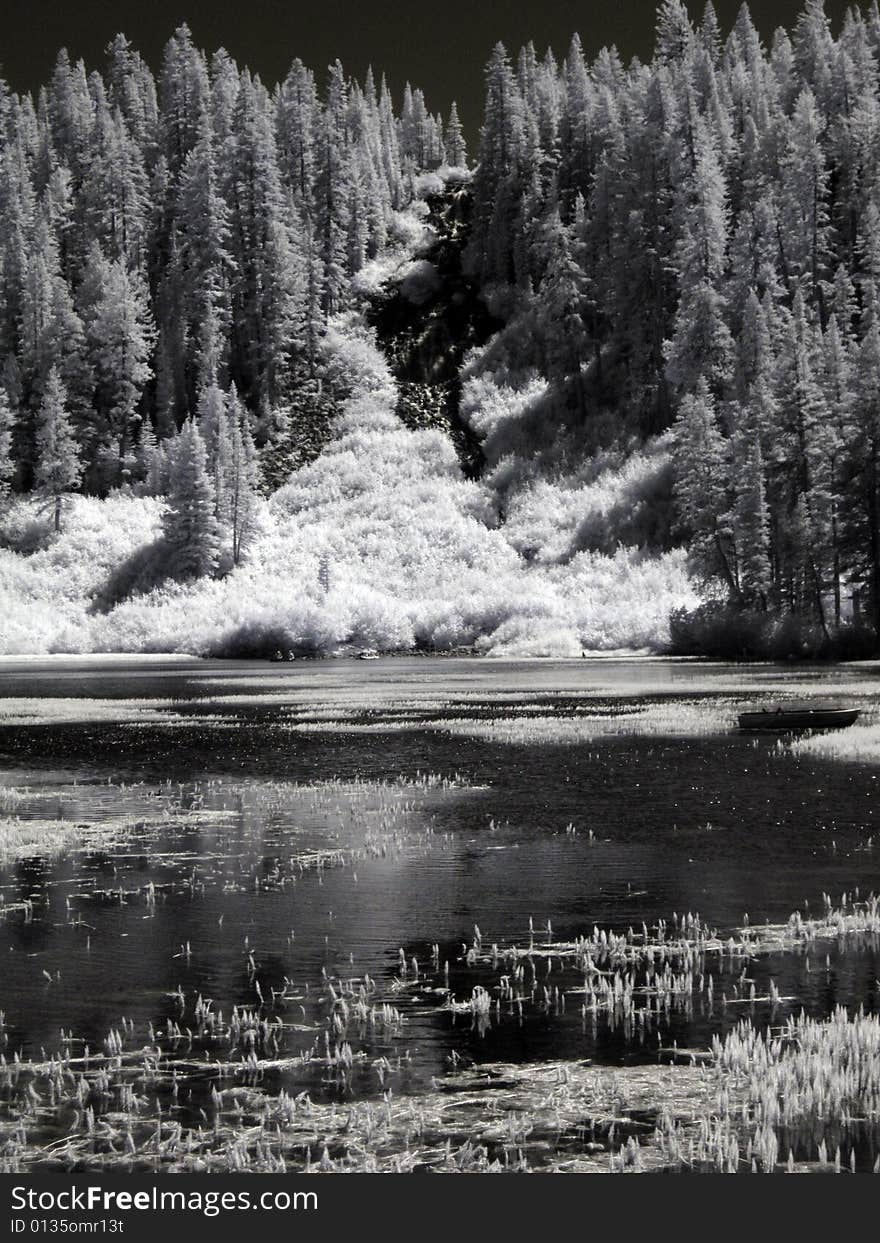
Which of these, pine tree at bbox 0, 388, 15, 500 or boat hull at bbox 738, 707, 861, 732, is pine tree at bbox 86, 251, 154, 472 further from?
boat hull at bbox 738, 707, 861, 732

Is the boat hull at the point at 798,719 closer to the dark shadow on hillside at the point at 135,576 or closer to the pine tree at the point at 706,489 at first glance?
the pine tree at the point at 706,489

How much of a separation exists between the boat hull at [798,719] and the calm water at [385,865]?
0.72 m

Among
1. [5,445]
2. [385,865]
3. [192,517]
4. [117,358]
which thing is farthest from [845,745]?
[117,358]

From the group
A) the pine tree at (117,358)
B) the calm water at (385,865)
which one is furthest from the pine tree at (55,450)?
the calm water at (385,865)

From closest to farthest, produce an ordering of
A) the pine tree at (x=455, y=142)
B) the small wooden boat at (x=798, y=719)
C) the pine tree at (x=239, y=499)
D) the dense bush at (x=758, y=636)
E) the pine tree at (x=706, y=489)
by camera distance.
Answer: the small wooden boat at (x=798, y=719) → the dense bush at (x=758, y=636) → the pine tree at (x=706, y=489) → the pine tree at (x=239, y=499) → the pine tree at (x=455, y=142)

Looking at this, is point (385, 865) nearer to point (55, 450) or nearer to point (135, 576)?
point (135, 576)

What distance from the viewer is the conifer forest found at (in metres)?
75.2

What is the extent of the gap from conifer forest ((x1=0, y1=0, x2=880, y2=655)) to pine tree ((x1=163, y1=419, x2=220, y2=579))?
0.23m

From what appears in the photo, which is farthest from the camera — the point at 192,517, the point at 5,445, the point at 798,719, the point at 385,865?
the point at 5,445

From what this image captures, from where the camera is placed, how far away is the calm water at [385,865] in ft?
37.3

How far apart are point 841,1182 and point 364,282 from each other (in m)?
115

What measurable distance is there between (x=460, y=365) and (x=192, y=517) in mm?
31519

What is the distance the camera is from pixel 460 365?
11181 centimetres

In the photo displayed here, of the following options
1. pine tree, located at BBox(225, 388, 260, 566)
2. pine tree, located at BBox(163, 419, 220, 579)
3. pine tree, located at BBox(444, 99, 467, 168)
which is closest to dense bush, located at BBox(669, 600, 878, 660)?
pine tree, located at BBox(163, 419, 220, 579)
